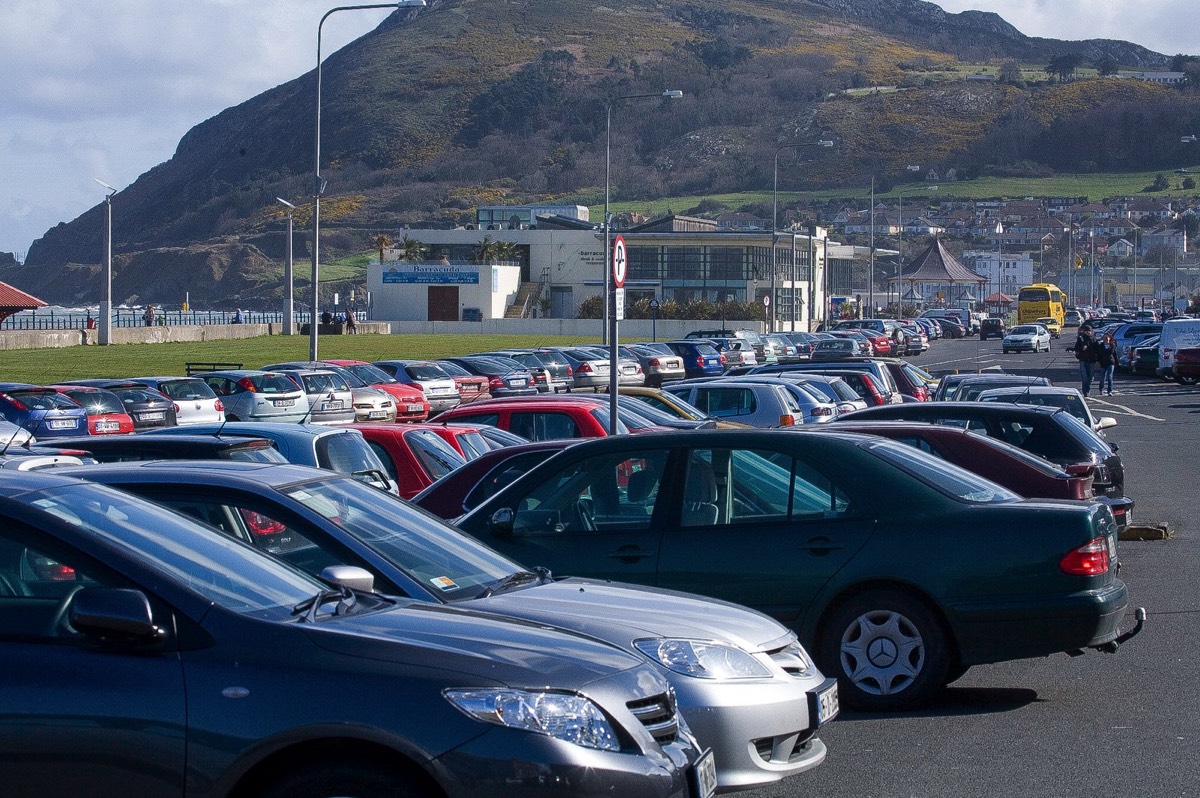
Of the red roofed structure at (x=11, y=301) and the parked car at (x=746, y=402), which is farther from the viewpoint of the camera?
the red roofed structure at (x=11, y=301)

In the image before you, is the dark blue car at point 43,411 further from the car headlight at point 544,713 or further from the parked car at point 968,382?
the car headlight at point 544,713

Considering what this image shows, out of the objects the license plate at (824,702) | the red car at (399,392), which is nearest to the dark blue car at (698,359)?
the red car at (399,392)

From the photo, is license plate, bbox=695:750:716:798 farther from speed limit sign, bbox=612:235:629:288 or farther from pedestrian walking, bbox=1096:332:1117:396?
pedestrian walking, bbox=1096:332:1117:396

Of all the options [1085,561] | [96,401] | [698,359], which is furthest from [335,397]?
[1085,561]

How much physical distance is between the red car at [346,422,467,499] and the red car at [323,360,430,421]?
18007 mm

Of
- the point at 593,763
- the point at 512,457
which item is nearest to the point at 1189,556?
the point at 512,457

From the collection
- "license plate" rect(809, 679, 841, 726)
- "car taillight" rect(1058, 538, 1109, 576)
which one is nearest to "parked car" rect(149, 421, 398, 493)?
"car taillight" rect(1058, 538, 1109, 576)

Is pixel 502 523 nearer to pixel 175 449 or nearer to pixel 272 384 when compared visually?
pixel 175 449

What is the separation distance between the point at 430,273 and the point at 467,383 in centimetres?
6108

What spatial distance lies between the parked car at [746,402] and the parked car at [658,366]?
19015 mm

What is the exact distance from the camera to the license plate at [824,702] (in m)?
6.00

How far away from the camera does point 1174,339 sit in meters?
45.5

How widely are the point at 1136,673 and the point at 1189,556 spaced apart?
530cm

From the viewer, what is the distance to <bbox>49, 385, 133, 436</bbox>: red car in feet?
77.6
